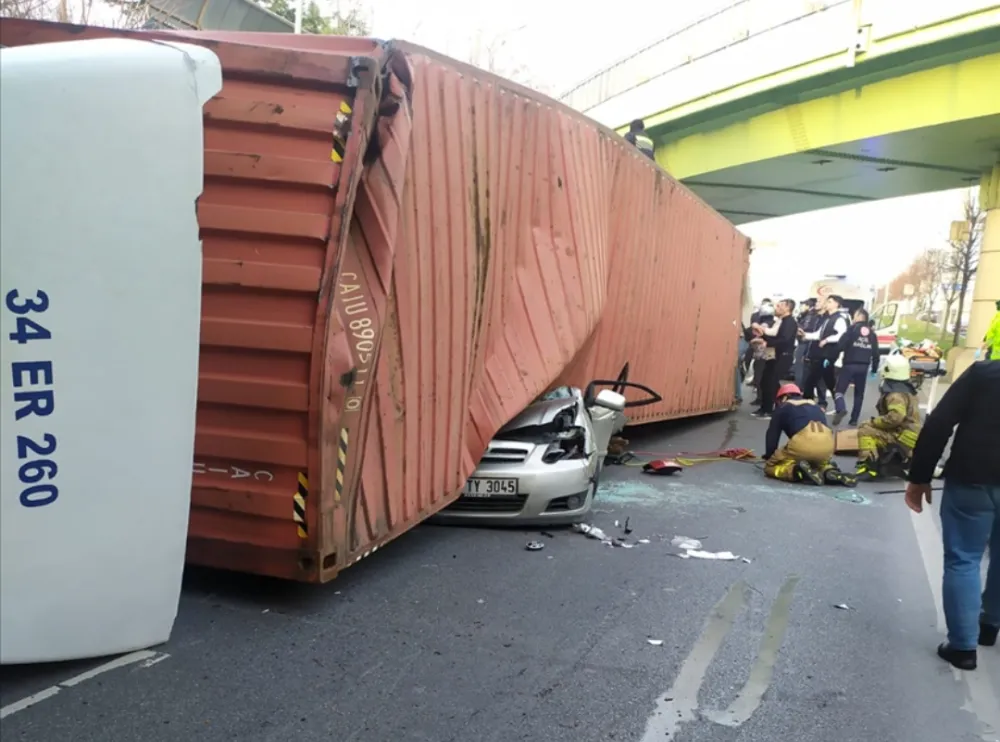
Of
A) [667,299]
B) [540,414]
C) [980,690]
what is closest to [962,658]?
[980,690]

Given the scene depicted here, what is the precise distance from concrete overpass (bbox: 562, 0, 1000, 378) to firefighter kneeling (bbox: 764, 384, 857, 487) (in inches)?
352

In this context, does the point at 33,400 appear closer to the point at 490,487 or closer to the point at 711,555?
the point at 490,487

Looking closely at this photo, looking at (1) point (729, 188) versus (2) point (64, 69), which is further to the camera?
(1) point (729, 188)

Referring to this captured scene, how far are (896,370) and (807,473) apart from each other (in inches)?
84.1

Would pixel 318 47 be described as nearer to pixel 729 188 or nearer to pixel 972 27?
pixel 972 27

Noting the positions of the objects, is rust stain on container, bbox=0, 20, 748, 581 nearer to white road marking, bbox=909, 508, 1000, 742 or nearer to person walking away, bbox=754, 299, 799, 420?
white road marking, bbox=909, 508, 1000, 742

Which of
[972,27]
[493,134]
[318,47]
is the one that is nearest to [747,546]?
[493,134]

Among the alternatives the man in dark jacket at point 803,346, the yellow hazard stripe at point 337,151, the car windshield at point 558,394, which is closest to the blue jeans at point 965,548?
the car windshield at point 558,394

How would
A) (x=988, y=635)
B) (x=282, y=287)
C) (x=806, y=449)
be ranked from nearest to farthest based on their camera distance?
(x=282, y=287) < (x=988, y=635) < (x=806, y=449)

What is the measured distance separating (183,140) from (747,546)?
15.6 feet

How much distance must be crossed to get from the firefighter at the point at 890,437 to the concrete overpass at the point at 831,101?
7.75 metres

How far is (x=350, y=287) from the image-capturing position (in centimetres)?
396

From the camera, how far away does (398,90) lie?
4.08 meters

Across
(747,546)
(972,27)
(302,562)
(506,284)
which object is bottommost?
(747,546)
